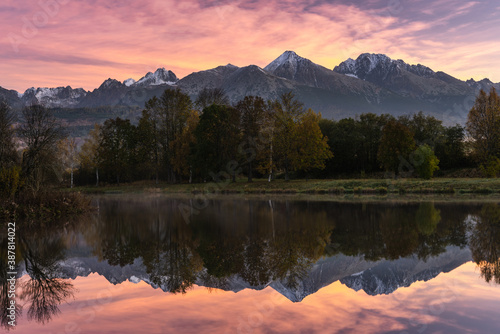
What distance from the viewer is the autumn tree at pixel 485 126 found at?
61.3 meters

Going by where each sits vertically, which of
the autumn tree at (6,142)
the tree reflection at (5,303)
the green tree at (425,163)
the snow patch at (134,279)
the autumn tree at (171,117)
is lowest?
the snow patch at (134,279)

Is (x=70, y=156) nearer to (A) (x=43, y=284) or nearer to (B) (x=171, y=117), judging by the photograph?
(B) (x=171, y=117)

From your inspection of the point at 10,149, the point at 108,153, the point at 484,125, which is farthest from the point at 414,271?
the point at 108,153

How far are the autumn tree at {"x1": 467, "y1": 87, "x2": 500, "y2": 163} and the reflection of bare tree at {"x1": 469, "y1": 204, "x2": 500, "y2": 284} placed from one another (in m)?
45.2

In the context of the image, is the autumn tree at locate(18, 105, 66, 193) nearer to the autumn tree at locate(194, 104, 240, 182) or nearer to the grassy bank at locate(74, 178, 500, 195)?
the grassy bank at locate(74, 178, 500, 195)

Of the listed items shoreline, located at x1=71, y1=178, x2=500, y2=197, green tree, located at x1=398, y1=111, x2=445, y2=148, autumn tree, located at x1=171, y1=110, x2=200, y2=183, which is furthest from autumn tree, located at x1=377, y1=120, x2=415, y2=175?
autumn tree, located at x1=171, y1=110, x2=200, y2=183

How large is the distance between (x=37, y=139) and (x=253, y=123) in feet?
106

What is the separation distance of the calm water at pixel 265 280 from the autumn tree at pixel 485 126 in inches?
1914

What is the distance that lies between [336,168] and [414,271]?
211ft

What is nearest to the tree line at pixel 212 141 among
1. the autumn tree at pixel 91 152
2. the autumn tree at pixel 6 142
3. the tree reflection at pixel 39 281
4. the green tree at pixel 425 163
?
the autumn tree at pixel 91 152

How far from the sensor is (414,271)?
1093cm

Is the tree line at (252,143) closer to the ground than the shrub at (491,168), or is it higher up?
higher up

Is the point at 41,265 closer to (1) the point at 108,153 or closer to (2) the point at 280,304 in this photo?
(2) the point at 280,304

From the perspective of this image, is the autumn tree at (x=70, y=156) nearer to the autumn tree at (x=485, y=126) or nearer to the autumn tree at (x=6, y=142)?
the autumn tree at (x=6, y=142)
